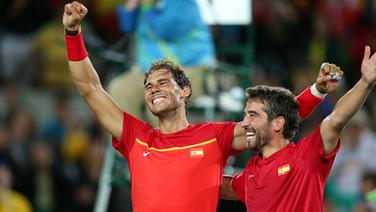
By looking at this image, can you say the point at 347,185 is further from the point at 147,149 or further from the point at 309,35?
the point at 147,149

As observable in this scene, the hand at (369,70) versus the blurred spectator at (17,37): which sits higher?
the hand at (369,70)

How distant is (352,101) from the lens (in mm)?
6566

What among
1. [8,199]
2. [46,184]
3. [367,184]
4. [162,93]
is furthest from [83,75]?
[46,184]

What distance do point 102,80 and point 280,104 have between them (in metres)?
6.66

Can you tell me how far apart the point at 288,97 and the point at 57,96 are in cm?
699

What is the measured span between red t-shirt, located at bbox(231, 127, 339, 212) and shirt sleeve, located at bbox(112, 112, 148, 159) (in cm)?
79

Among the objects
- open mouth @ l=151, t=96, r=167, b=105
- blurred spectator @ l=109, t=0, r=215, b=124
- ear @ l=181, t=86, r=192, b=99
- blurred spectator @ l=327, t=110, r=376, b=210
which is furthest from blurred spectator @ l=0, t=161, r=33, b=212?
open mouth @ l=151, t=96, r=167, b=105

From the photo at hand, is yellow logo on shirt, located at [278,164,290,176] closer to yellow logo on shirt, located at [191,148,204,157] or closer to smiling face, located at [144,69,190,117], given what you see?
yellow logo on shirt, located at [191,148,204,157]

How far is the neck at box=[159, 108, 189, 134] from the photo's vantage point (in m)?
7.19

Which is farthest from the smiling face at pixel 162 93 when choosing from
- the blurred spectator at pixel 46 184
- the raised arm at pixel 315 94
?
the blurred spectator at pixel 46 184

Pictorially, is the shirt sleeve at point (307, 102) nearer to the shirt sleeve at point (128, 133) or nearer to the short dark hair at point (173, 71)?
the short dark hair at point (173, 71)

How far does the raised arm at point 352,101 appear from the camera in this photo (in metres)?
6.54

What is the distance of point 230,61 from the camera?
11.2 metres

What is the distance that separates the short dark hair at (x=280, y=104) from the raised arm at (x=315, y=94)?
13 cm
